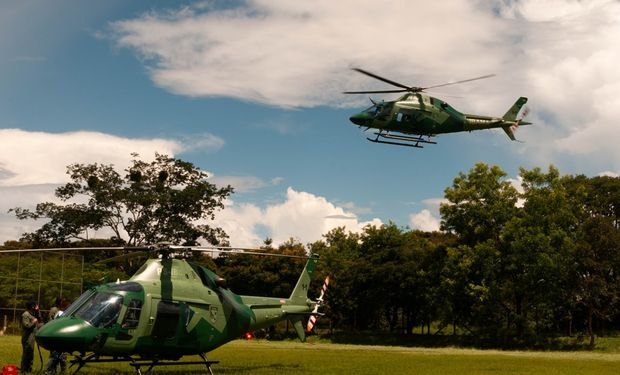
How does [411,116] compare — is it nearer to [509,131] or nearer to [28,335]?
[509,131]

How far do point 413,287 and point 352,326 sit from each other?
12.5 meters

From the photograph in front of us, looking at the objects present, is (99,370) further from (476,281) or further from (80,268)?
(476,281)

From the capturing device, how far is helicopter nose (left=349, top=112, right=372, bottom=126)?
31875 mm

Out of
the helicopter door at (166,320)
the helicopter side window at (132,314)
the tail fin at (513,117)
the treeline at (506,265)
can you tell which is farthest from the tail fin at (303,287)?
the treeline at (506,265)

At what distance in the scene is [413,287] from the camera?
55.1 m

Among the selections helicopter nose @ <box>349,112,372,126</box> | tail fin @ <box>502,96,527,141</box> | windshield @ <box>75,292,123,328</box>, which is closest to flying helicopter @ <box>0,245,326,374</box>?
windshield @ <box>75,292,123,328</box>

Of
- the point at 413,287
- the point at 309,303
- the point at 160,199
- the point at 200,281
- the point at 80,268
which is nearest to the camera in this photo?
the point at 200,281

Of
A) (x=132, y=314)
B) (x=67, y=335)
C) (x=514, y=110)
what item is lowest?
(x=67, y=335)

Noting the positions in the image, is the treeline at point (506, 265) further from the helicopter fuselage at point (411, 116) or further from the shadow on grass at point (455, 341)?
the helicopter fuselage at point (411, 116)

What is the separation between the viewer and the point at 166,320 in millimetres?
16609

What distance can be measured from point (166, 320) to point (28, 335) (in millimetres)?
3539

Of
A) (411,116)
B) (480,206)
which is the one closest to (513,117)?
(411,116)

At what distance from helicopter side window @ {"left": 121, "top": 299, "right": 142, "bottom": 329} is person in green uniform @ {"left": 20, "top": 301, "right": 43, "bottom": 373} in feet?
9.48

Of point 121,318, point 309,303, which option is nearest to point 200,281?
point 121,318
